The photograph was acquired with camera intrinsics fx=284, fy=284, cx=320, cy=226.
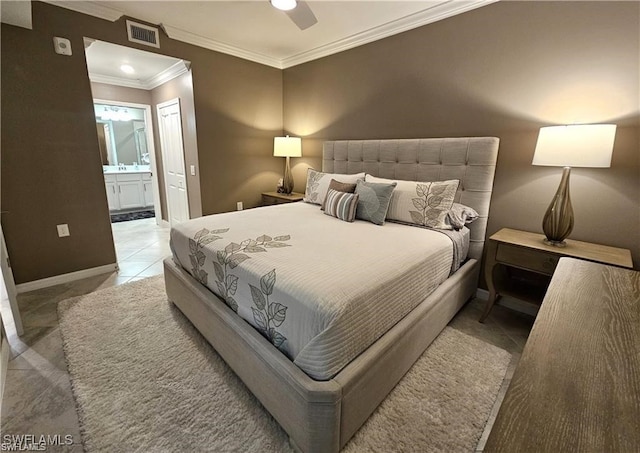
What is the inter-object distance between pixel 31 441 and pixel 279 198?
3.09m

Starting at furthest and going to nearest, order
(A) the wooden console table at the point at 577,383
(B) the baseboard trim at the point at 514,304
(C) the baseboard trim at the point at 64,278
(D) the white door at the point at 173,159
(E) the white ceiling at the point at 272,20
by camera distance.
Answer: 1. (D) the white door at the point at 173,159
2. (C) the baseboard trim at the point at 64,278
3. (E) the white ceiling at the point at 272,20
4. (B) the baseboard trim at the point at 514,304
5. (A) the wooden console table at the point at 577,383

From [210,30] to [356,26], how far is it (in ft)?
5.36

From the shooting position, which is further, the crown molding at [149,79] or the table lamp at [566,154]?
the crown molding at [149,79]

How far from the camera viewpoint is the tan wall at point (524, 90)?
189cm

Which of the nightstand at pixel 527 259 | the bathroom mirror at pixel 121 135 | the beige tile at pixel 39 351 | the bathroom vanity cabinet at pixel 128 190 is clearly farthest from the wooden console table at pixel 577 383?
the bathroom mirror at pixel 121 135

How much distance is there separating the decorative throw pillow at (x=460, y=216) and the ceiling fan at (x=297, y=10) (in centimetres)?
180

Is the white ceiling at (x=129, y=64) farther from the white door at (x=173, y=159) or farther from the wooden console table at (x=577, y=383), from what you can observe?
the wooden console table at (x=577, y=383)

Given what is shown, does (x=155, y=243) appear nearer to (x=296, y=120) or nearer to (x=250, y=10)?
(x=296, y=120)

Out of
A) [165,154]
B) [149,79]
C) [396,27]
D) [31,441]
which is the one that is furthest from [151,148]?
[31,441]

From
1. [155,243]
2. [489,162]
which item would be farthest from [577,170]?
[155,243]

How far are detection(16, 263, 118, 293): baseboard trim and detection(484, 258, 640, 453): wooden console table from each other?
3794mm

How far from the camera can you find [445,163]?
261cm

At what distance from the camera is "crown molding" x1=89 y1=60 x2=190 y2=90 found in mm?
3685

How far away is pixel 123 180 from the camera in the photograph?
6.09 m
